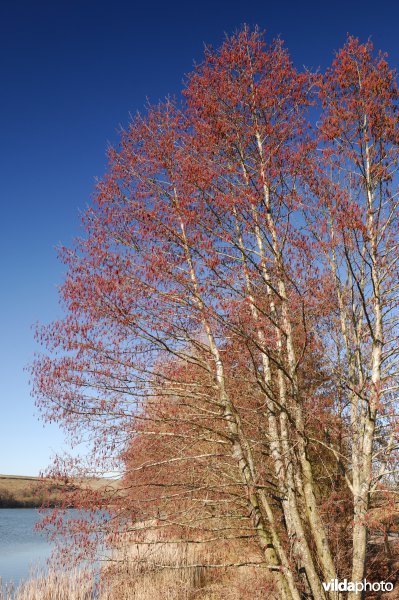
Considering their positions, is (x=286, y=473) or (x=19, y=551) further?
(x=19, y=551)

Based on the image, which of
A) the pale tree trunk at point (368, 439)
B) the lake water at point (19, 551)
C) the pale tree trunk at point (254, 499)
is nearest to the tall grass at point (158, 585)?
the pale tree trunk at point (254, 499)

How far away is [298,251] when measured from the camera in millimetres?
7758

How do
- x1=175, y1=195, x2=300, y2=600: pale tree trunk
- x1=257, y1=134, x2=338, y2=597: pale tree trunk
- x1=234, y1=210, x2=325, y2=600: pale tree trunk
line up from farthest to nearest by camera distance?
1. x1=257, y1=134, x2=338, y2=597: pale tree trunk
2. x1=175, y1=195, x2=300, y2=600: pale tree trunk
3. x1=234, y1=210, x2=325, y2=600: pale tree trunk

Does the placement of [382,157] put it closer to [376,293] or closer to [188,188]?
[376,293]

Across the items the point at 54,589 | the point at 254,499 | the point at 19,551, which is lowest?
the point at 19,551

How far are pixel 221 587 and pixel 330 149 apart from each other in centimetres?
983

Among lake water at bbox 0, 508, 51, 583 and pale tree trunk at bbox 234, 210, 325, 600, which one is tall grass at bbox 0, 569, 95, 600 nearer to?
lake water at bbox 0, 508, 51, 583

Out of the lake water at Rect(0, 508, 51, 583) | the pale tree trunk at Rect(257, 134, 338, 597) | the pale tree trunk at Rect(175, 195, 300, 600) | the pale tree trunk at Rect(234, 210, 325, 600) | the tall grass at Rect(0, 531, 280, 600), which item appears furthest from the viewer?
the lake water at Rect(0, 508, 51, 583)

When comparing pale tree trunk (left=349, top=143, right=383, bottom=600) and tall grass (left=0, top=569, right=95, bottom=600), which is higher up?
pale tree trunk (left=349, top=143, right=383, bottom=600)

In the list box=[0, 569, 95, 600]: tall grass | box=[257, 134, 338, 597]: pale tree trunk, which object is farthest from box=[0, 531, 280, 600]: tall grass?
box=[257, 134, 338, 597]: pale tree trunk

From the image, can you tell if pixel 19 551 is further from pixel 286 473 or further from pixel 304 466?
pixel 304 466

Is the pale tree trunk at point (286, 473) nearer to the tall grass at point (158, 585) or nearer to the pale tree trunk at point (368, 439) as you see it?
the pale tree trunk at point (368, 439)

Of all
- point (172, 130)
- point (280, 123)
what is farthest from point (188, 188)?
point (280, 123)

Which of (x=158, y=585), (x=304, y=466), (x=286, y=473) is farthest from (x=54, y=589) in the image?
(x=304, y=466)
